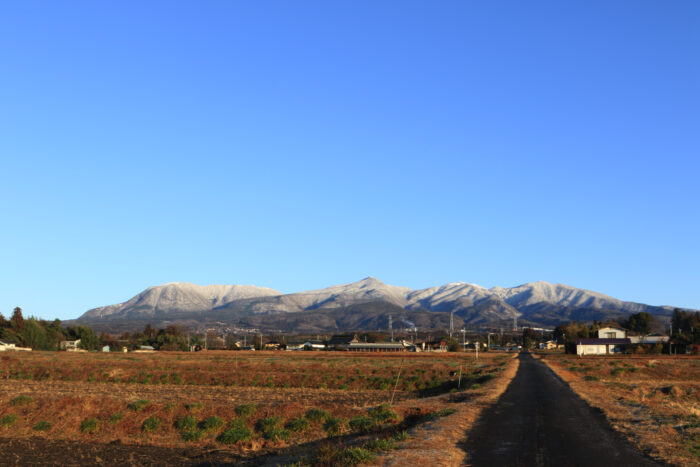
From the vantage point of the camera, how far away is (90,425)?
35375 millimetres

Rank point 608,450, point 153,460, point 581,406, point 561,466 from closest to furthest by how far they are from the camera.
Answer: point 561,466 < point 608,450 < point 153,460 < point 581,406

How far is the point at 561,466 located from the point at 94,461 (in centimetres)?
2006

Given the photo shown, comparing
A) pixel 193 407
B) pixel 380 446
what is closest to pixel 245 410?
pixel 193 407

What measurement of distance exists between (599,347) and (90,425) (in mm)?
136491

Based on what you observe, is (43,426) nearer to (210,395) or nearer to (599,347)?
(210,395)

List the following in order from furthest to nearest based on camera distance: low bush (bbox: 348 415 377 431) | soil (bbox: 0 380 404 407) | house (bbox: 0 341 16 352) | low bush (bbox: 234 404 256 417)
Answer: house (bbox: 0 341 16 352) → soil (bbox: 0 380 404 407) → low bush (bbox: 234 404 256 417) → low bush (bbox: 348 415 377 431)

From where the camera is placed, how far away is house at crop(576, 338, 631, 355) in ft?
486

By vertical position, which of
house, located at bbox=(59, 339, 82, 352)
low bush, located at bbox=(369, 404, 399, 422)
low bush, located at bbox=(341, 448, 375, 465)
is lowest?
house, located at bbox=(59, 339, 82, 352)

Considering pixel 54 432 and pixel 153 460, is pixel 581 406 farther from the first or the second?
pixel 54 432

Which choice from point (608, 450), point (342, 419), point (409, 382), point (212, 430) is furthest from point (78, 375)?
point (608, 450)

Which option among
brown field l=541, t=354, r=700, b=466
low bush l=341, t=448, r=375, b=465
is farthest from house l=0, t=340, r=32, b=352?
low bush l=341, t=448, r=375, b=465

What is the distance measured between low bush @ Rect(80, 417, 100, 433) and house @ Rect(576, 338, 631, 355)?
432 ft

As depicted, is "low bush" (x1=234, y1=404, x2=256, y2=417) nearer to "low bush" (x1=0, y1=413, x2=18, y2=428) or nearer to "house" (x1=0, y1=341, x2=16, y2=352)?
"low bush" (x1=0, y1=413, x2=18, y2=428)

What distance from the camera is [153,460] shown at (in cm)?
2733
